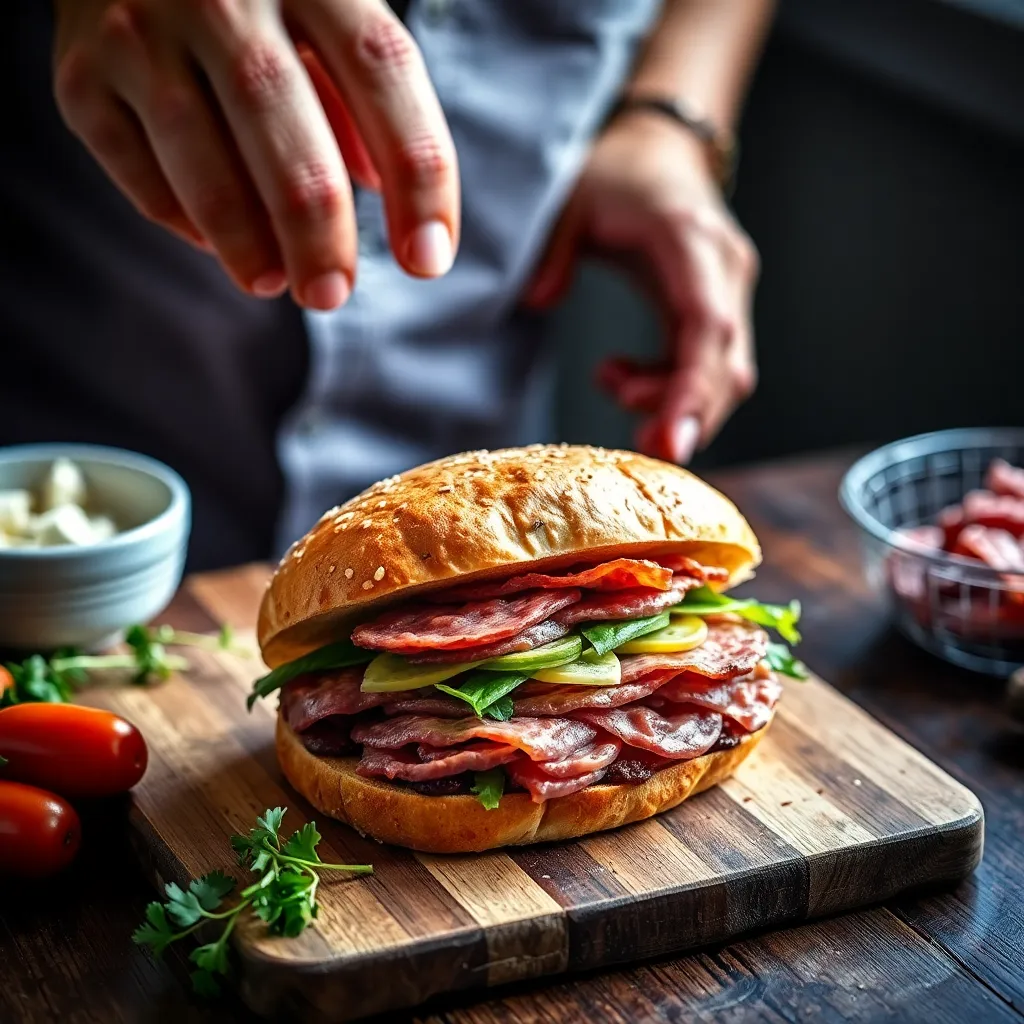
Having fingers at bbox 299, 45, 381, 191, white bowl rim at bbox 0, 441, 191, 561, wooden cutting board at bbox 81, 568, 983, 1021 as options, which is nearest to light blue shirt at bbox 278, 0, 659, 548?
white bowl rim at bbox 0, 441, 191, 561

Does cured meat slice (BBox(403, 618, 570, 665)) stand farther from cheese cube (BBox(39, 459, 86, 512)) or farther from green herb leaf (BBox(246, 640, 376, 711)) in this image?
cheese cube (BBox(39, 459, 86, 512))

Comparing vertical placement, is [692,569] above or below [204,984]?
above

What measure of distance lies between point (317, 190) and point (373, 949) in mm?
1161

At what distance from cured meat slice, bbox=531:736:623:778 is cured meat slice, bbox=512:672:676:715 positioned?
0.20ft

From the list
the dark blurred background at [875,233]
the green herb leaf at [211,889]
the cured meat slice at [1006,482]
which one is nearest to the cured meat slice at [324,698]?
the green herb leaf at [211,889]

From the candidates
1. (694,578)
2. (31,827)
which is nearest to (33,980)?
(31,827)

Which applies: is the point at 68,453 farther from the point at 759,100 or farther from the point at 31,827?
the point at 759,100

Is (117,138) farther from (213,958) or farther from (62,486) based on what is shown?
(213,958)

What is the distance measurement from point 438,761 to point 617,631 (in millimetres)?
357

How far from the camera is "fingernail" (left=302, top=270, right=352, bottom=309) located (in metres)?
2.24

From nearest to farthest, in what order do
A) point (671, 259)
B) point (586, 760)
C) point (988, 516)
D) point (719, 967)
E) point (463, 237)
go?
point (719, 967), point (586, 760), point (988, 516), point (671, 259), point (463, 237)

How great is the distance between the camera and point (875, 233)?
4.90 metres

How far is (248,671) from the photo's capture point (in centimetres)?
270

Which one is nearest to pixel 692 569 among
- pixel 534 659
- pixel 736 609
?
pixel 736 609
